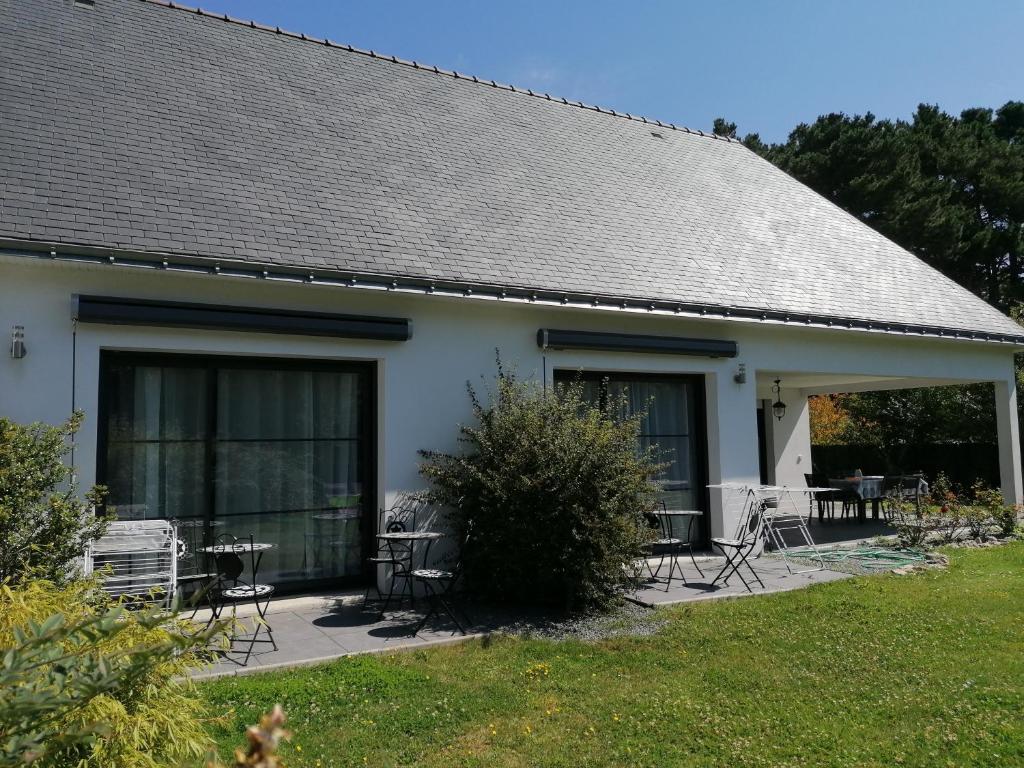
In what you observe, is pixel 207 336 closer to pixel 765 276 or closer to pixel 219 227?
pixel 219 227

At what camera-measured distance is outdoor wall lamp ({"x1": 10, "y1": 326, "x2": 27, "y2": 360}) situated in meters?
6.93

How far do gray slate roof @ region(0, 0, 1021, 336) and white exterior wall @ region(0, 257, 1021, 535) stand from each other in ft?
1.40

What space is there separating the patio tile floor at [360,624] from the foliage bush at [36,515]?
4.60ft

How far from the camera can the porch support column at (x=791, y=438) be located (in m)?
18.6

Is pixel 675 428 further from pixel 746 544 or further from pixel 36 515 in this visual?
pixel 36 515

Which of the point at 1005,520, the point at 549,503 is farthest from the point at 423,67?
the point at 1005,520

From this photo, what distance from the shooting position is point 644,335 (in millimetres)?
10430

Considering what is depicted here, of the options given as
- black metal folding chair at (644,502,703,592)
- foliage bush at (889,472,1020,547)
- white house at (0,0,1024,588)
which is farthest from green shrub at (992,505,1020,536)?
black metal folding chair at (644,502,703,592)

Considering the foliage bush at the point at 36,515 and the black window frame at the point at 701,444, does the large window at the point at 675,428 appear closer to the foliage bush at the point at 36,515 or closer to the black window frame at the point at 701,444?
the black window frame at the point at 701,444

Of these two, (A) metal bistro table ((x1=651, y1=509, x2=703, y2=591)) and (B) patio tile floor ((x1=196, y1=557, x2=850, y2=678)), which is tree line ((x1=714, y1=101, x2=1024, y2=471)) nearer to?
(A) metal bistro table ((x1=651, y1=509, x2=703, y2=591))

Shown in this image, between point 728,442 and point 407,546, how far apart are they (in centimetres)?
497

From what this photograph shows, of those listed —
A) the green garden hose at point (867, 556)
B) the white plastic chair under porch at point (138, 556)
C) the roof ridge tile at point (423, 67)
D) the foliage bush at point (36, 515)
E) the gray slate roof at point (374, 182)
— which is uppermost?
the roof ridge tile at point (423, 67)

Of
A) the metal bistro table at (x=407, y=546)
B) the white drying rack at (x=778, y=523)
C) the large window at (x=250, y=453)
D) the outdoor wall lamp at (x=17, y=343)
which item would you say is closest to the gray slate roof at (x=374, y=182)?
the outdoor wall lamp at (x=17, y=343)

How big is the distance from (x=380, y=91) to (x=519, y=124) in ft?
8.49
